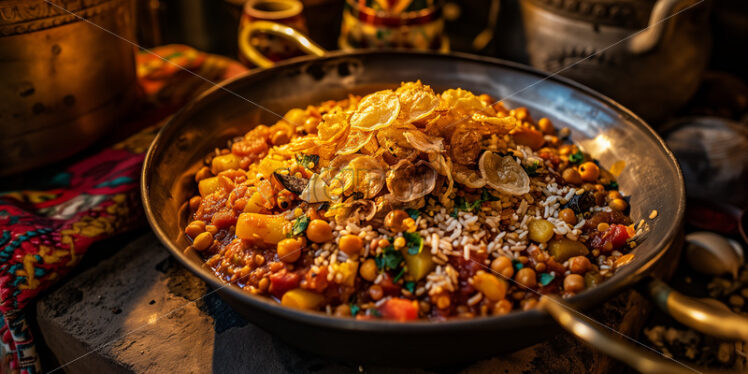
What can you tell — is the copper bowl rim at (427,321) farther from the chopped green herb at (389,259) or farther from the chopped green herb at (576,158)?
the chopped green herb at (576,158)

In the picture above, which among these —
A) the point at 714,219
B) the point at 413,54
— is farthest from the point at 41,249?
the point at 714,219

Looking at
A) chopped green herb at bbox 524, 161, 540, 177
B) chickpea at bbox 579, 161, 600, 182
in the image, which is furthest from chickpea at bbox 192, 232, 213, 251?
chickpea at bbox 579, 161, 600, 182

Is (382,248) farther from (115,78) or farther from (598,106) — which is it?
(115,78)

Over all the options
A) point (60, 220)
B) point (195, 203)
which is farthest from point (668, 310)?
point (60, 220)

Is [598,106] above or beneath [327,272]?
above

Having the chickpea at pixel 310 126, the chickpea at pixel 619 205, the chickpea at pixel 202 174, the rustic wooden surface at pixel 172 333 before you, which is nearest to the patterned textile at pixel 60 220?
the rustic wooden surface at pixel 172 333

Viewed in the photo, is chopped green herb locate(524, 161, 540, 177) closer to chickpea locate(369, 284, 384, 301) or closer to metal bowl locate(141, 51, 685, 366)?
metal bowl locate(141, 51, 685, 366)
